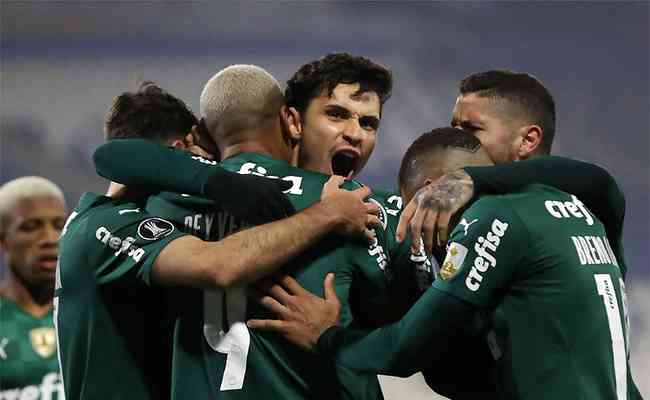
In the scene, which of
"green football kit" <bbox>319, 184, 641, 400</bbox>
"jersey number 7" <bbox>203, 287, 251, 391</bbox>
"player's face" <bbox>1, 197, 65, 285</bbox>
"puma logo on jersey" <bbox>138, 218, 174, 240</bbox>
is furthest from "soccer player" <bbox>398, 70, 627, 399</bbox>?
"player's face" <bbox>1, 197, 65, 285</bbox>

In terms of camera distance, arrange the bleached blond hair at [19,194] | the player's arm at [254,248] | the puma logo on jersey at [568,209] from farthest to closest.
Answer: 1. the bleached blond hair at [19,194]
2. the player's arm at [254,248]
3. the puma logo on jersey at [568,209]

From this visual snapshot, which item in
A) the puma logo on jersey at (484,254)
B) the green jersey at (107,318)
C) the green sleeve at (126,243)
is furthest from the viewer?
the green jersey at (107,318)

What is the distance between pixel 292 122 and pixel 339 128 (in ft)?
0.53

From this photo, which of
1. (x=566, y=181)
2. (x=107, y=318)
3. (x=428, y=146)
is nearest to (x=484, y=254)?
(x=566, y=181)

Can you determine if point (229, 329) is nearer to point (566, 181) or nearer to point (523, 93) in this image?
point (566, 181)

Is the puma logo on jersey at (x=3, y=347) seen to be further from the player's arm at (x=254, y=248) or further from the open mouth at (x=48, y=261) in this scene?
the player's arm at (x=254, y=248)

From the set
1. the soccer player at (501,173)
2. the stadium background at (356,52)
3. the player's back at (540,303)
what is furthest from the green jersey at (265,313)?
the stadium background at (356,52)

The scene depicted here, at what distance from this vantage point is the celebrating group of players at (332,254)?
2320mm

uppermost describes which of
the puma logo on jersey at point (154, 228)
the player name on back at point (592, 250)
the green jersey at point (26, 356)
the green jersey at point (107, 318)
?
the player name on back at point (592, 250)

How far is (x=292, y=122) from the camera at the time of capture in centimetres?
297

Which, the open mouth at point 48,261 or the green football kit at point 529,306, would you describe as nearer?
the green football kit at point 529,306

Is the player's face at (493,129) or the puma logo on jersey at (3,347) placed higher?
the player's face at (493,129)

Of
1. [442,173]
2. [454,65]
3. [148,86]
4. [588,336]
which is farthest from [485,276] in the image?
[454,65]

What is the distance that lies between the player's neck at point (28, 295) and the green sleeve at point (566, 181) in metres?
3.28
